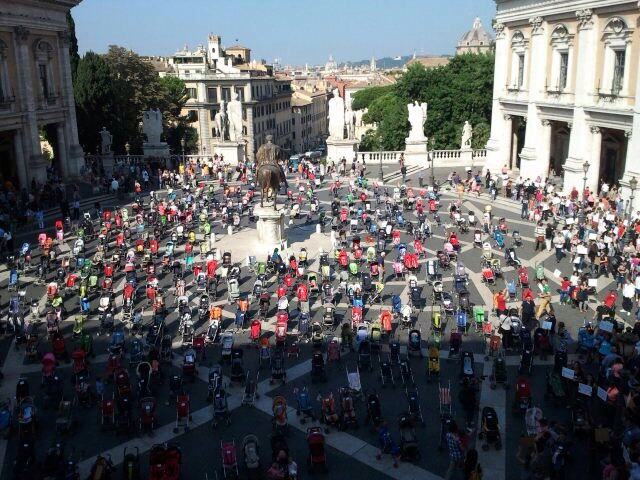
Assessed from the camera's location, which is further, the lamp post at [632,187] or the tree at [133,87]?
the tree at [133,87]

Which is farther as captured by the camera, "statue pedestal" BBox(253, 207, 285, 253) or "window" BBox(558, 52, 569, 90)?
"window" BBox(558, 52, 569, 90)

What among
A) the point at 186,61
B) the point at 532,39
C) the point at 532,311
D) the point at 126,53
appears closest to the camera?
the point at 532,311

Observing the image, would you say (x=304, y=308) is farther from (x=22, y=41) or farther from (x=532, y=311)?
(x=22, y=41)

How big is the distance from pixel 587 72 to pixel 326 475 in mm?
28364

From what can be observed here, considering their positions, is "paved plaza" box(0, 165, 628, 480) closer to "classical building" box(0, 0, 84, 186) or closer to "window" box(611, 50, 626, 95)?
"window" box(611, 50, 626, 95)

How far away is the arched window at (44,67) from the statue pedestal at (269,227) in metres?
19.5

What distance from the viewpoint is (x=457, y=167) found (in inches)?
1780

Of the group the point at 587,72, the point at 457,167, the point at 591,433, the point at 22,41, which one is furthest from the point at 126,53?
the point at 591,433

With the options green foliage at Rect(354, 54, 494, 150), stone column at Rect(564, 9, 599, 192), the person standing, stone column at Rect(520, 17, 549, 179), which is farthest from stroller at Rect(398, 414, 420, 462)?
green foliage at Rect(354, 54, 494, 150)

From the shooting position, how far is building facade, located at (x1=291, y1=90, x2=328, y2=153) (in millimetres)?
115381

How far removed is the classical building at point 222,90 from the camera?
81.9m

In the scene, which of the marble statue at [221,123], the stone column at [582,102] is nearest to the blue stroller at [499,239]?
the stone column at [582,102]

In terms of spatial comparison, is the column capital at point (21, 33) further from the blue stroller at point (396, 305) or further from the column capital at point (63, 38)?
the blue stroller at point (396, 305)

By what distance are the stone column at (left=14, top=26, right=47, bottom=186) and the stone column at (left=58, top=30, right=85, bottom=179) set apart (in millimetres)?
2757
